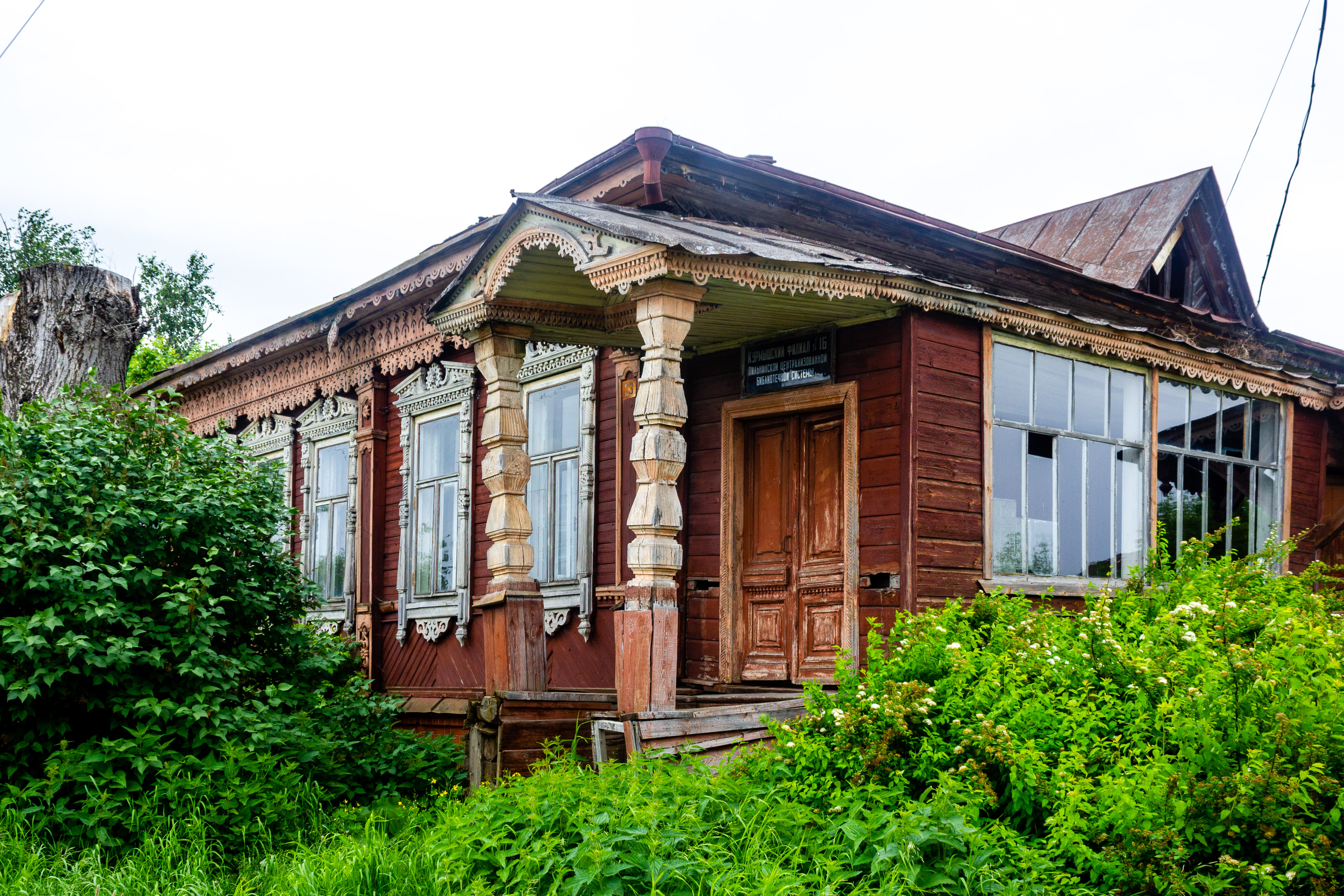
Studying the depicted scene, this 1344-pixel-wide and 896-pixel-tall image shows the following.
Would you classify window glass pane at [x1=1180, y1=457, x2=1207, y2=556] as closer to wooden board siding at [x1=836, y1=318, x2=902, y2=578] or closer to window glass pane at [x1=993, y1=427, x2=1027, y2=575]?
window glass pane at [x1=993, y1=427, x2=1027, y2=575]

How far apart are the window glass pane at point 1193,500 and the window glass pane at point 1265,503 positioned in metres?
0.84

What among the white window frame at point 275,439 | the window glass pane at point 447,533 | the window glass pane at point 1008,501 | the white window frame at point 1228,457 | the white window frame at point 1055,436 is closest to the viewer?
the white window frame at point 1055,436

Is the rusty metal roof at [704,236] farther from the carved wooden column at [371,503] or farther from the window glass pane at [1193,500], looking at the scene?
the carved wooden column at [371,503]

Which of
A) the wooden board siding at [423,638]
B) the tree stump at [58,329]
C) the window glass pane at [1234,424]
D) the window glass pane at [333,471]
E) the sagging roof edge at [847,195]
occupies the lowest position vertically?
the wooden board siding at [423,638]

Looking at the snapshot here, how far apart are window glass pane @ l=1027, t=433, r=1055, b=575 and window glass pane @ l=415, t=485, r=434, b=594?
5.95m

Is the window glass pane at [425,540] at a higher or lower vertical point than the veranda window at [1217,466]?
lower

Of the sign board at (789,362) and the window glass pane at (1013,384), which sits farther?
the window glass pane at (1013,384)

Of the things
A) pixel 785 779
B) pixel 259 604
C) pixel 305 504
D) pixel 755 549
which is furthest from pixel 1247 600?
pixel 305 504

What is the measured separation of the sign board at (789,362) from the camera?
27.3 feet

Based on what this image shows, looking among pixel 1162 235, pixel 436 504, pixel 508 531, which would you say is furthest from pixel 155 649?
pixel 1162 235

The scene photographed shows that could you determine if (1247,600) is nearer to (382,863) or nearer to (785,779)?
(785,779)

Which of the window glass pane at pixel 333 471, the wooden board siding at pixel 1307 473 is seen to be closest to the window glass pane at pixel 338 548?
the window glass pane at pixel 333 471

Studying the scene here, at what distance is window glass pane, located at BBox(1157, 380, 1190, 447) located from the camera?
31.9 ft

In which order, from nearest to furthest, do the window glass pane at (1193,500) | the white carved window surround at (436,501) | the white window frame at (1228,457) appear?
the white window frame at (1228,457) → the window glass pane at (1193,500) → the white carved window surround at (436,501)
